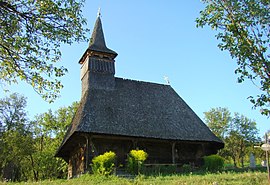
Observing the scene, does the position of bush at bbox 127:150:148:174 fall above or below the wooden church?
Answer: below

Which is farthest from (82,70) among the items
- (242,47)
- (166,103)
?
(242,47)

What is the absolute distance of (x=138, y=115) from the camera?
20891mm

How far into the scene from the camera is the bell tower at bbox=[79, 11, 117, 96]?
22078 mm

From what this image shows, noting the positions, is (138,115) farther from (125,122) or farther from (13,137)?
(13,137)

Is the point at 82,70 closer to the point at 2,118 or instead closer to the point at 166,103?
the point at 166,103

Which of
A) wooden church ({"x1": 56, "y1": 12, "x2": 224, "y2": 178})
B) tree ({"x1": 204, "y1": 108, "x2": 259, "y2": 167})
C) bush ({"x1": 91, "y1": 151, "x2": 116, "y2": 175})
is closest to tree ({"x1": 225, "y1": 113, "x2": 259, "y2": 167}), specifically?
tree ({"x1": 204, "y1": 108, "x2": 259, "y2": 167})

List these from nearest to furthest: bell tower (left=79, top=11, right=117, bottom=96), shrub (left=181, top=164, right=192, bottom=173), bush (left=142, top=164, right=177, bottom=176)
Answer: bush (left=142, top=164, right=177, bottom=176), shrub (left=181, top=164, right=192, bottom=173), bell tower (left=79, top=11, right=117, bottom=96)

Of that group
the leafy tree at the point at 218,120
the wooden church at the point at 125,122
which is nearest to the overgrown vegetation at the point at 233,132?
the leafy tree at the point at 218,120

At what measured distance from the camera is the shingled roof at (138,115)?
1877 centimetres

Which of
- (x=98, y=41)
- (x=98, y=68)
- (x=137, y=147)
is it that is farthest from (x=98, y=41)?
(x=137, y=147)

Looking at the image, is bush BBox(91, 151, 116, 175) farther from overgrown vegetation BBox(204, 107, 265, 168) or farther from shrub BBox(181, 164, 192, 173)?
overgrown vegetation BBox(204, 107, 265, 168)

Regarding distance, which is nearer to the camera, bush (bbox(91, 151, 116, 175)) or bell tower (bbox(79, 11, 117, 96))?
bush (bbox(91, 151, 116, 175))

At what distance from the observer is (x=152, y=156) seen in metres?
20.1

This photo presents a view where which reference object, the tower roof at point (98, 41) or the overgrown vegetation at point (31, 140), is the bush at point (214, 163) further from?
the overgrown vegetation at point (31, 140)
